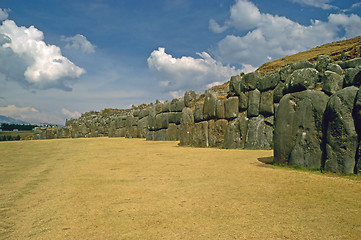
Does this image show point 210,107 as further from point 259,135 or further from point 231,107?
point 259,135

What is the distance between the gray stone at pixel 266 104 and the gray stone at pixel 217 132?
2.32 metres

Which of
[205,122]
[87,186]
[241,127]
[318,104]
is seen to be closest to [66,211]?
[87,186]

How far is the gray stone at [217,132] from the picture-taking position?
14098mm

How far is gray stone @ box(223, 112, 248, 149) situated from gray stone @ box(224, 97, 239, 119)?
0.35 meters

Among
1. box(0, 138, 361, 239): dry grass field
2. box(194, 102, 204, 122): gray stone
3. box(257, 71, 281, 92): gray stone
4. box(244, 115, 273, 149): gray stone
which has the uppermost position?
box(257, 71, 281, 92): gray stone

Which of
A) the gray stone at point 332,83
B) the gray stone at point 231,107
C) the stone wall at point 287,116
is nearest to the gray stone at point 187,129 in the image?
the stone wall at point 287,116

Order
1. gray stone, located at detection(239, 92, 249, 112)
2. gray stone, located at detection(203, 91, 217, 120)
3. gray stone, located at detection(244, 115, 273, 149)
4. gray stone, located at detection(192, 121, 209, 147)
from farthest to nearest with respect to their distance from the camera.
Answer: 1. gray stone, located at detection(192, 121, 209, 147)
2. gray stone, located at detection(203, 91, 217, 120)
3. gray stone, located at detection(239, 92, 249, 112)
4. gray stone, located at detection(244, 115, 273, 149)

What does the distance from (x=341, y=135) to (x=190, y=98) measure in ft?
43.4

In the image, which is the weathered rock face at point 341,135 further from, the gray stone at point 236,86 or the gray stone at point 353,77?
the gray stone at point 236,86

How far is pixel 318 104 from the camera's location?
6.86 meters

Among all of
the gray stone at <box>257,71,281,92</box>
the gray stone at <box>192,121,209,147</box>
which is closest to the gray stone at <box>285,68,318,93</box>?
the gray stone at <box>257,71,281,92</box>

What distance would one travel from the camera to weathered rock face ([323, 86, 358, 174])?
5723mm

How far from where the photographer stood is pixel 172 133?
71.2ft

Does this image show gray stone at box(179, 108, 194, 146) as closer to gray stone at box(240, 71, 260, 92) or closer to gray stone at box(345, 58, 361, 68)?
gray stone at box(240, 71, 260, 92)
